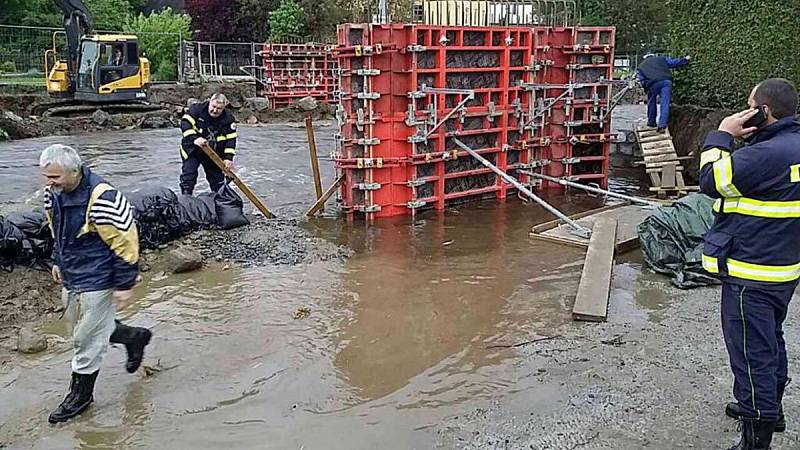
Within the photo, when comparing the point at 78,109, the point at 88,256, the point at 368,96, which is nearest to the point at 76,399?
the point at 88,256

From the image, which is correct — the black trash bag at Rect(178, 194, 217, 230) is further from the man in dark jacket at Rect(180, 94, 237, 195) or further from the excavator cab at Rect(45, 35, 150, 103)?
the excavator cab at Rect(45, 35, 150, 103)

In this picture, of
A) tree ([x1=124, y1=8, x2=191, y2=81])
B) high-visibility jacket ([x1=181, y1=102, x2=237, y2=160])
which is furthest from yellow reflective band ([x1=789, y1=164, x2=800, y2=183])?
tree ([x1=124, y1=8, x2=191, y2=81])

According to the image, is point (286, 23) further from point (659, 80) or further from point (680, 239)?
point (680, 239)

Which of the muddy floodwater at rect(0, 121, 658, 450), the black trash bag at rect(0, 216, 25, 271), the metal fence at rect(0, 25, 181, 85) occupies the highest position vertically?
the metal fence at rect(0, 25, 181, 85)

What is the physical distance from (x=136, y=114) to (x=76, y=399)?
71.8ft

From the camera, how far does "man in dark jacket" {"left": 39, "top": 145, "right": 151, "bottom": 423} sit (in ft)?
15.1

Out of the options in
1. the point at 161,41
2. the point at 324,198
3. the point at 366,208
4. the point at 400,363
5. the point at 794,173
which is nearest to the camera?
the point at 794,173

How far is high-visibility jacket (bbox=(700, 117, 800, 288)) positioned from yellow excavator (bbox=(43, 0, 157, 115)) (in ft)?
73.2

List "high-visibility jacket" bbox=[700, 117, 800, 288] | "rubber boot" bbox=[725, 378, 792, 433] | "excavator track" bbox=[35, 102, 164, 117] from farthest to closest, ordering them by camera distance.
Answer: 1. "excavator track" bbox=[35, 102, 164, 117]
2. "rubber boot" bbox=[725, 378, 792, 433]
3. "high-visibility jacket" bbox=[700, 117, 800, 288]

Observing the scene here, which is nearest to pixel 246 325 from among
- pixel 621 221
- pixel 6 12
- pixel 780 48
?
pixel 621 221

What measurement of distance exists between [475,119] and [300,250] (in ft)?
12.9

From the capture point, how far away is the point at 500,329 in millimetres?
6387

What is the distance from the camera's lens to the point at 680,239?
7766 millimetres

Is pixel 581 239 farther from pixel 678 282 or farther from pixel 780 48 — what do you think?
pixel 780 48
